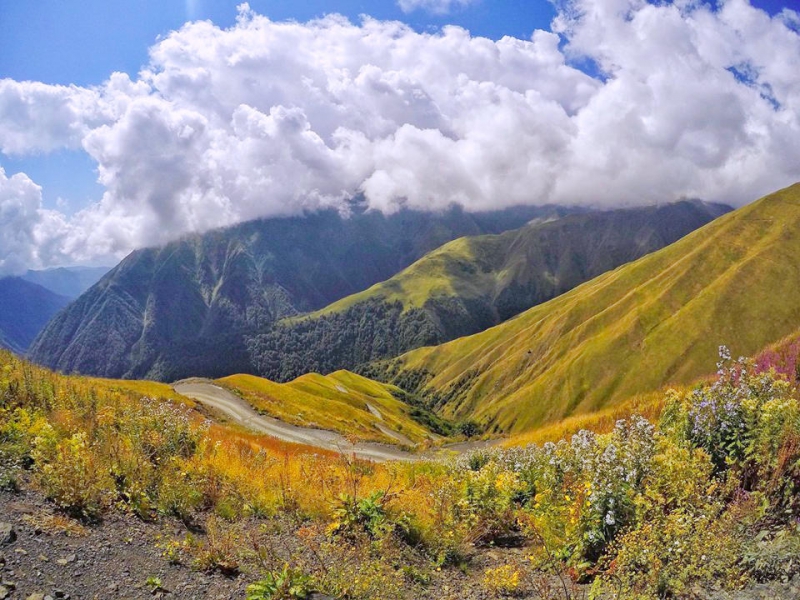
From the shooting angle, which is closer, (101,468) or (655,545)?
(655,545)

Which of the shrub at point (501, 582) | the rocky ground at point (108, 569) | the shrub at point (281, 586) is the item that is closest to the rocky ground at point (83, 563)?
the rocky ground at point (108, 569)

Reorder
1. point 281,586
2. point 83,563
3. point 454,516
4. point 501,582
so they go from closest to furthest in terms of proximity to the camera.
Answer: point 281,586, point 83,563, point 501,582, point 454,516

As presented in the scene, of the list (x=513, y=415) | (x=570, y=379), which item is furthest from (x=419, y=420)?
(x=570, y=379)

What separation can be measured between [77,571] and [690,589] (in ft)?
27.3

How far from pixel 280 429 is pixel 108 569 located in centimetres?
3434

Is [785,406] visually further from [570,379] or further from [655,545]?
→ [570,379]

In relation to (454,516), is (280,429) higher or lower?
lower

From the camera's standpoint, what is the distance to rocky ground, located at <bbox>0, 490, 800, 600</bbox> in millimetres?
6293

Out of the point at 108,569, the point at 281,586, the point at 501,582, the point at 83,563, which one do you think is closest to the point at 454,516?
the point at 501,582

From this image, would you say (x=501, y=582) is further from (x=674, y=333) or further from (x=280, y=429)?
(x=674, y=333)

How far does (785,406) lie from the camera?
793 cm

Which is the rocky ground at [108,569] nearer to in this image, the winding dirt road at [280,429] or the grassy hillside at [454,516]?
the grassy hillside at [454,516]

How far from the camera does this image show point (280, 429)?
1588 inches

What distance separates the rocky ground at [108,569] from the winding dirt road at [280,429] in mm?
22026
